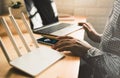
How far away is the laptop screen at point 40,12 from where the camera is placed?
1.12 metres

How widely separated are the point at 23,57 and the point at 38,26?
456 mm

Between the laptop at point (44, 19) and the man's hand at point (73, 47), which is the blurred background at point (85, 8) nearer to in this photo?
the laptop at point (44, 19)

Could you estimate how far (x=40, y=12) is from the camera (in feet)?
4.07

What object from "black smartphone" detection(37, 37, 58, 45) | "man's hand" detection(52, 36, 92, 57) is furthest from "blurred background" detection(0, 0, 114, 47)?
"man's hand" detection(52, 36, 92, 57)

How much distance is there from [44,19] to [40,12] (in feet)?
0.21

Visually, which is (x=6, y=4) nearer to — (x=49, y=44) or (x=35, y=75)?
(x=49, y=44)

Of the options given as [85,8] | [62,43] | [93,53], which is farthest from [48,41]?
[85,8]

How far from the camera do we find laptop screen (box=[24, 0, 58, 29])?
112cm

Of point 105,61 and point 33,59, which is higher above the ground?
point 33,59

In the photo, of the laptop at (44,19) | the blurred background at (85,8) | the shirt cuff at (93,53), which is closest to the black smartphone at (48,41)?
the laptop at (44,19)

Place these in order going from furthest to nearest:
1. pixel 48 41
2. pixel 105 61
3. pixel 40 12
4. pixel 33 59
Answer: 1. pixel 40 12
2. pixel 48 41
3. pixel 105 61
4. pixel 33 59

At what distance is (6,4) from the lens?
1857 mm

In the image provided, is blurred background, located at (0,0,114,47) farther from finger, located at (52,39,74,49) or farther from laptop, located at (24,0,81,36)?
finger, located at (52,39,74,49)

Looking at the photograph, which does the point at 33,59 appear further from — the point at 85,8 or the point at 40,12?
the point at 85,8
